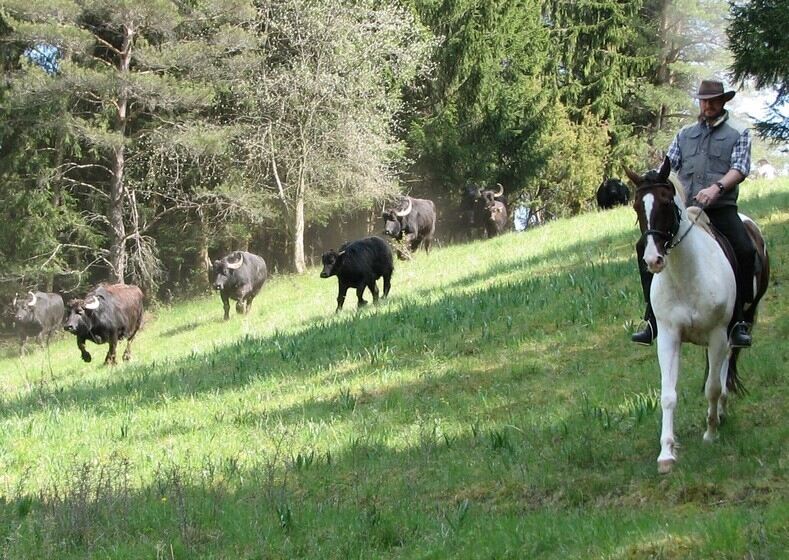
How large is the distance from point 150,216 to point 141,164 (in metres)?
2.74

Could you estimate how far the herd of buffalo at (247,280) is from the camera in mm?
23141

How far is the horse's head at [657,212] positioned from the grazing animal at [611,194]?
1307 inches

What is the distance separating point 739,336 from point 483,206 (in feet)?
118

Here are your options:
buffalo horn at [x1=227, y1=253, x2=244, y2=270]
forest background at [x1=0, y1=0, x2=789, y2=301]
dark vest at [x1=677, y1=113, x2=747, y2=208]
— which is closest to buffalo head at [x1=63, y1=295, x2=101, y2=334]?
buffalo horn at [x1=227, y1=253, x2=244, y2=270]

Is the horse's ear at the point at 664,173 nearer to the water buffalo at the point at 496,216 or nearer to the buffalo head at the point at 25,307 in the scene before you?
the buffalo head at the point at 25,307

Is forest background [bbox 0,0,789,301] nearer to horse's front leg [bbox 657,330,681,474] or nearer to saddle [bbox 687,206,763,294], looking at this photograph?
saddle [bbox 687,206,763,294]

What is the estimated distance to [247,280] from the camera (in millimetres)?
30094

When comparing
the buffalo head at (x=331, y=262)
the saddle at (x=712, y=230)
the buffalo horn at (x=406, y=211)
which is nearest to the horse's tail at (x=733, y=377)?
the saddle at (x=712, y=230)

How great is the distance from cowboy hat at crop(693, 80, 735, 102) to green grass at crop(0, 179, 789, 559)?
9.31 ft

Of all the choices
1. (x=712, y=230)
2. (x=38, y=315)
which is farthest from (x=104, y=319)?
(x=712, y=230)

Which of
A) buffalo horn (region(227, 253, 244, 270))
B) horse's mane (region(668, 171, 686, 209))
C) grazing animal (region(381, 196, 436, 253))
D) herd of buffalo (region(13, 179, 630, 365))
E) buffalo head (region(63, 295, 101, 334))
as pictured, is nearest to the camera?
horse's mane (region(668, 171, 686, 209))

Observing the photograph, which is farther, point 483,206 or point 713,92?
point 483,206

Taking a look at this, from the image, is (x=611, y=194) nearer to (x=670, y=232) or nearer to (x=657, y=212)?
(x=670, y=232)

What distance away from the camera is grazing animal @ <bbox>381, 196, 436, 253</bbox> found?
35.1 meters
